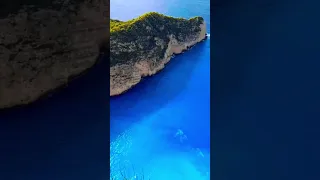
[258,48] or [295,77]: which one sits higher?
[258,48]

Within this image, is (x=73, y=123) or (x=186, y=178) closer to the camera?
(x=73, y=123)

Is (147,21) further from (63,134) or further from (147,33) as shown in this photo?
(63,134)

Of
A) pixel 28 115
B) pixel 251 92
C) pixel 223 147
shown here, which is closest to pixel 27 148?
pixel 28 115

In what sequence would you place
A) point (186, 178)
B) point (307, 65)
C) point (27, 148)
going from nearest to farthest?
1. point (307, 65)
2. point (27, 148)
3. point (186, 178)

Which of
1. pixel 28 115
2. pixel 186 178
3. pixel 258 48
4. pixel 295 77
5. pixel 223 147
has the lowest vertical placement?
pixel 186 178

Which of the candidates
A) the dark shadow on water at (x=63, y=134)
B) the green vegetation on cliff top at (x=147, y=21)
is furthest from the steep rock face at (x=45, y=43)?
the green vegetation on cliff top at (x=147, y=21)

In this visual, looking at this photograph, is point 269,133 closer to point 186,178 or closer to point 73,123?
point 73,123

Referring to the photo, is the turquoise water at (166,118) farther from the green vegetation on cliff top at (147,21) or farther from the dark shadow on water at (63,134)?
the dark shadow on water at (63,134)

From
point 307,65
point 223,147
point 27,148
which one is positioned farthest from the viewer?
point 223,147
